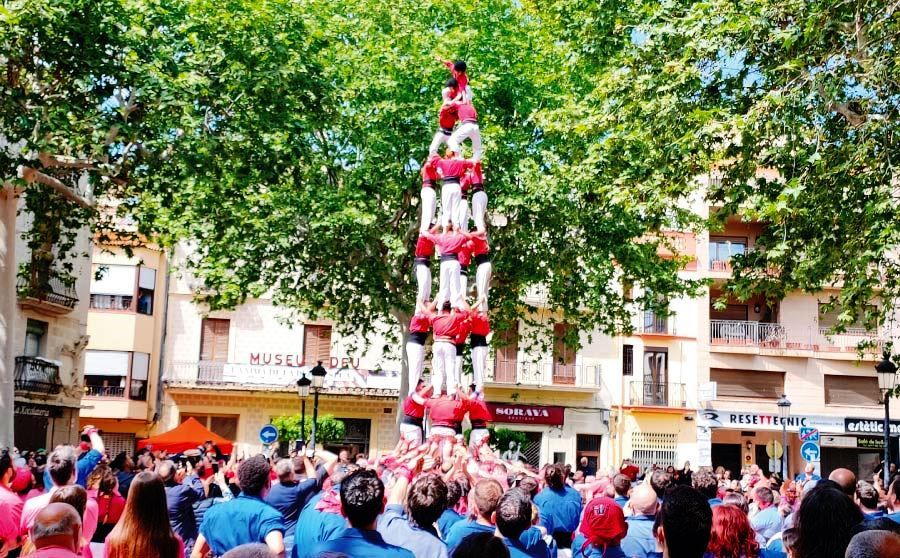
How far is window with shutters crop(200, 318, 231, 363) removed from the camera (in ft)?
124

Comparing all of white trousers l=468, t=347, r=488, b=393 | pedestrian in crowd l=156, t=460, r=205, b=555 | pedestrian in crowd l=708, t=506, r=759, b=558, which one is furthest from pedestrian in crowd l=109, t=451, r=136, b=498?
pedestrian in crowd l=708, t=506, r=759, b=558

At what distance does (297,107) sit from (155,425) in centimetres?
1961

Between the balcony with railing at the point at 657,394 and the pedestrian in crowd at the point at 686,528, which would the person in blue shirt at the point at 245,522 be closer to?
the pedestrian in crowd at the point at 686,528

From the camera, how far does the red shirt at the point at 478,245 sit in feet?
51.0

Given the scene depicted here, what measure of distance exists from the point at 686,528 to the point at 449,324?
1062cm

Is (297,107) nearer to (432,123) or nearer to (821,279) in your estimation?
(432,123)

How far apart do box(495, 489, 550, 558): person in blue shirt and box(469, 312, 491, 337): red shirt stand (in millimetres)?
9436

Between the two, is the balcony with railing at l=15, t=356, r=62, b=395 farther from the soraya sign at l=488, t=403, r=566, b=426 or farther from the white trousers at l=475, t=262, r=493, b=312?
the white trousers at l=475, t=262, r=493, b=312

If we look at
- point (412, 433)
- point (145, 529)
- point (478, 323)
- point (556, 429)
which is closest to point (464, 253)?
point (478, 323)

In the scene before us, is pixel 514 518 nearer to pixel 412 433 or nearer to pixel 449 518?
pixel 449 518

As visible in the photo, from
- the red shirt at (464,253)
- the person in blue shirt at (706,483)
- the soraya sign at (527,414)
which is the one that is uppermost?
the red shirt at (464,253)

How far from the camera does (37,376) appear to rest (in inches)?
1131

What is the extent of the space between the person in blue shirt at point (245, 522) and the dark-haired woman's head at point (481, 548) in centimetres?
221

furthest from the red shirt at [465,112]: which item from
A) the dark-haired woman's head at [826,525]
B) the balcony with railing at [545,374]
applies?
the balcony with railing at [545,374]
